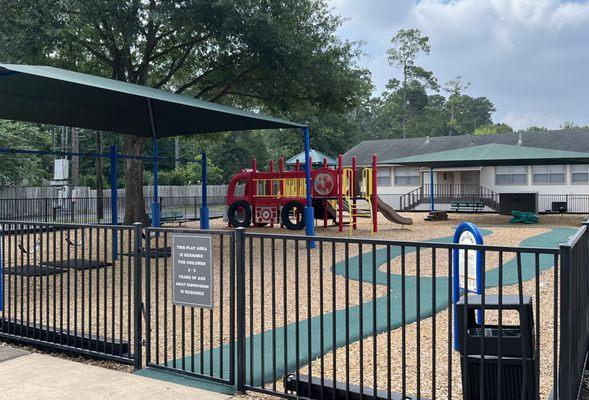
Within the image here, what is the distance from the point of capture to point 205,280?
443cm

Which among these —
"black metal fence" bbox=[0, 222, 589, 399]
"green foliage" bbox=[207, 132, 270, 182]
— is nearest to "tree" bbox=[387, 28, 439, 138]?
"green foliage" bbox=[207, 132, 270, 182]

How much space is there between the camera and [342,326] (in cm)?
644

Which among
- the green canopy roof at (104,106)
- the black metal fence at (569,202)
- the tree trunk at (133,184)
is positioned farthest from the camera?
the black metal fence at (569,202)

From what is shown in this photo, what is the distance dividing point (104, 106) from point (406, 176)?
98.6ft

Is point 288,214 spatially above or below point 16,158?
below

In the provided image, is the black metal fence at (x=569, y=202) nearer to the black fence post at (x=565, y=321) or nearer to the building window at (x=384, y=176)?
the building window at (x=384, y=176)

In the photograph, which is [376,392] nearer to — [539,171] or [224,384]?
[224,384]

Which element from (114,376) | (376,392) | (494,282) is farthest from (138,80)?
(376,392)

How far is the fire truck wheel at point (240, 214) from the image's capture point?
66.5 ft

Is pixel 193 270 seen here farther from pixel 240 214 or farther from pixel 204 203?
pixel 240 214

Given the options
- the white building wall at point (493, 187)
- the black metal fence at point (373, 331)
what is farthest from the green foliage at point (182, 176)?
the black metal fence at point (373, 331)

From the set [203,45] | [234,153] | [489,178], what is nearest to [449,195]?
[489,178]

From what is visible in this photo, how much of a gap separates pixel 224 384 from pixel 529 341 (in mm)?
2382

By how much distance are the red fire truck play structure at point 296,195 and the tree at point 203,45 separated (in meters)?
2.66
